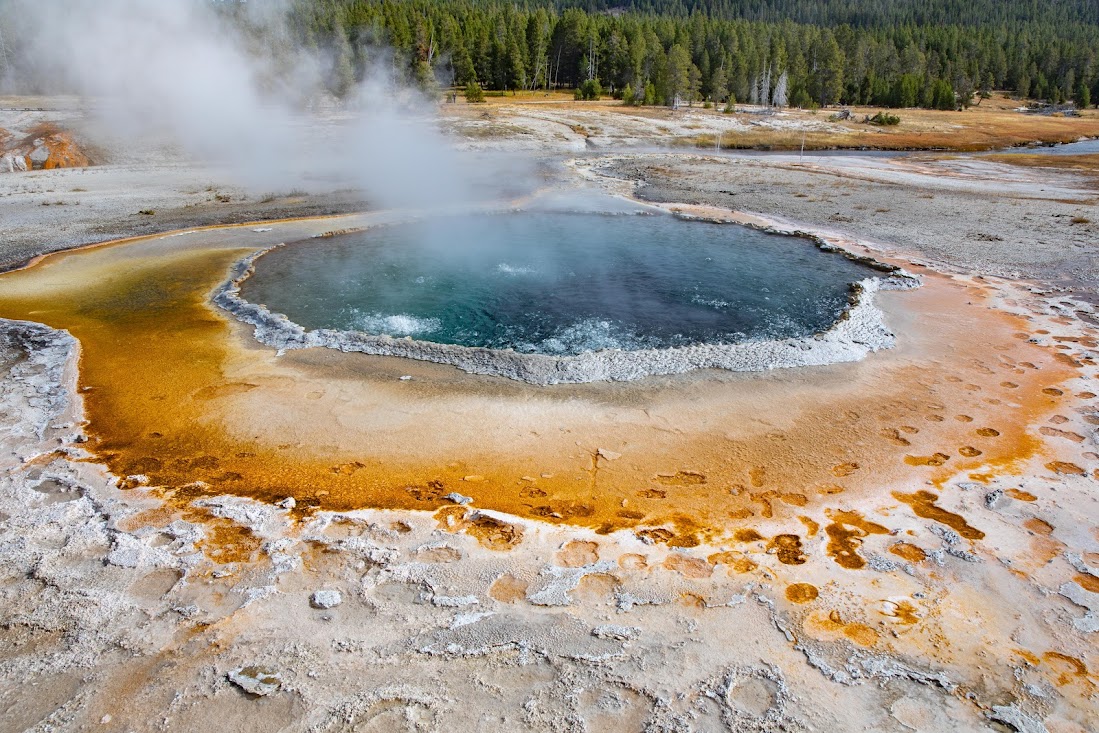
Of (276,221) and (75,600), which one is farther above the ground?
(276,221)

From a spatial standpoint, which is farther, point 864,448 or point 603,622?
point 864,448

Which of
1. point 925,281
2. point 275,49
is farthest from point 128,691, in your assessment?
point 275,49

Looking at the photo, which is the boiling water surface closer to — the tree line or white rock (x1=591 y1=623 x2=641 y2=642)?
white rock (x1=591 y1=623 x2=641 y2=642)

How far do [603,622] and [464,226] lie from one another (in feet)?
35.8

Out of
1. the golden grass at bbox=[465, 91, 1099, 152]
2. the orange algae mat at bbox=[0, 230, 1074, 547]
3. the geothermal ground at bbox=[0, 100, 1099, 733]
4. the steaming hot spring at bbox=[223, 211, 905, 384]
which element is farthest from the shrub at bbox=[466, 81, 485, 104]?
the orange algae mat at bbox=[0, 230, 1074, 547]

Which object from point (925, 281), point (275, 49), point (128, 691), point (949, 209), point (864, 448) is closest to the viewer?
point (128, 691)

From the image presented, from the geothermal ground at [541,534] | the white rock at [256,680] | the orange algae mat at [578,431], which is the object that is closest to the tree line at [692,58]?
the orange algae mat at [578,431]

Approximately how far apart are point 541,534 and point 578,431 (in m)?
1.53

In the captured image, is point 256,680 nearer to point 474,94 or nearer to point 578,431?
point 578,431

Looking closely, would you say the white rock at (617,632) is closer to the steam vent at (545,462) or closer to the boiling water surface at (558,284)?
the steam vent at (545,462)

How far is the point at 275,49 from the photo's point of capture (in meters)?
29.8

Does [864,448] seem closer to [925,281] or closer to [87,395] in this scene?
[925,281]

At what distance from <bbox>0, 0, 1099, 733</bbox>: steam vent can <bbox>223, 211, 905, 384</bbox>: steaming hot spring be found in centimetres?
8

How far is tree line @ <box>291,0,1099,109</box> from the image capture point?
41.6 metres
